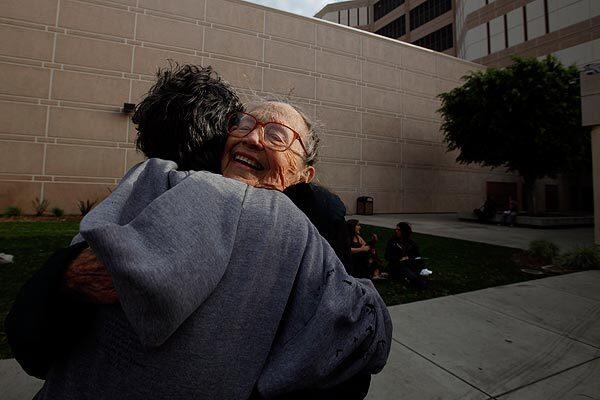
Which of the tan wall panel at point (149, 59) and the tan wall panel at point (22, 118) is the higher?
the tan wall panel at point (149, 59)

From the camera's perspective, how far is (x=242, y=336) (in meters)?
0.74

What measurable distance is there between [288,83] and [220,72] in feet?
11.4

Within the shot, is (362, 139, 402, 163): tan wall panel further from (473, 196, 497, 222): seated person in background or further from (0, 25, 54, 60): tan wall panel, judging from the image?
(0, 25, 54, 60): tan wall panel

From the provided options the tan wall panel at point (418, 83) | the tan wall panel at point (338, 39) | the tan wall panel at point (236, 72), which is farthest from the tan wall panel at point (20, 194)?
the tan wall panel at point (418, 83)

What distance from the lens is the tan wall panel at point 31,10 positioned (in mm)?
11250

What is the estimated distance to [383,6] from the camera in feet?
120

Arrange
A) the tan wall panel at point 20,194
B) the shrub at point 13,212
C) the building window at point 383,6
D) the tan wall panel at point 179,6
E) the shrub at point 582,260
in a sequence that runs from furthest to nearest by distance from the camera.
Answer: the building window at point 383,6, the tan wall panel at point 179,6, the tan wall panel at point 20,194, the shrub at point 13,212, the shrub at point 582,260

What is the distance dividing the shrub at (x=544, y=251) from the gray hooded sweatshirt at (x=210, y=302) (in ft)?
26.1

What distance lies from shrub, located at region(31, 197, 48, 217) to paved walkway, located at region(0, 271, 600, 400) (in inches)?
448

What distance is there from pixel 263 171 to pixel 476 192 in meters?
22.1

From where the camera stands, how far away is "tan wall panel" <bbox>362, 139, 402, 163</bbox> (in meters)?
16.9

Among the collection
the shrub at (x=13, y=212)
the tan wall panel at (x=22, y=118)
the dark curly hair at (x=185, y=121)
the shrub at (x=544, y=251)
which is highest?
the tan wall panel at (x=22, y=118)

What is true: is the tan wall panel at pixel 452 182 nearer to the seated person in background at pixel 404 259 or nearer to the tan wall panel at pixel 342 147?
the tan wall panel at pixel 342 147

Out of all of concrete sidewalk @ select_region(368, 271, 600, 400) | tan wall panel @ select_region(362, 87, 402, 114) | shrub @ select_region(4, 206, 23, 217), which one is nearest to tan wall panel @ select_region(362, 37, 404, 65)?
tan wall panel @ select_region(362, 87, 402, 114)
